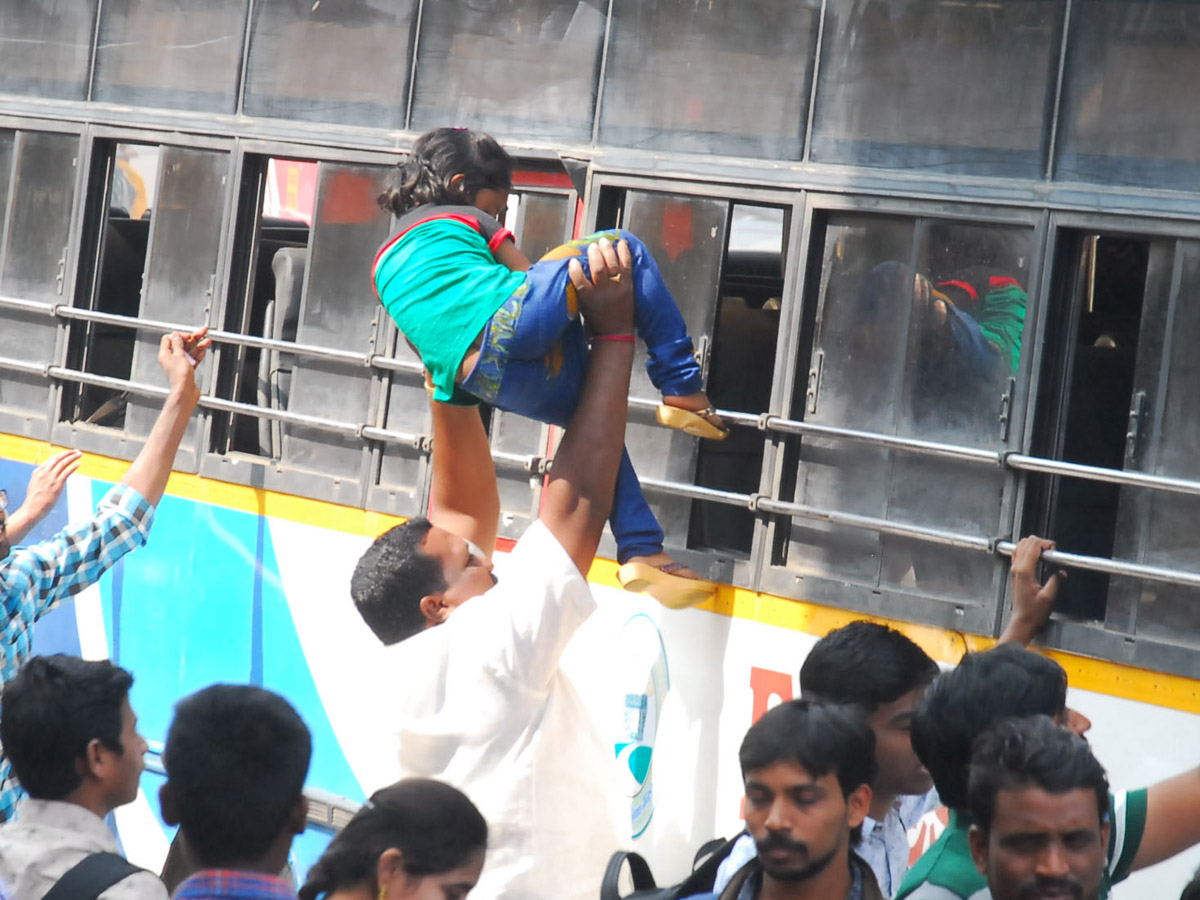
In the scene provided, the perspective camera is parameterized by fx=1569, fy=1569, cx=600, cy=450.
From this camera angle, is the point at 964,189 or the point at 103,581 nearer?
the point at 964,189

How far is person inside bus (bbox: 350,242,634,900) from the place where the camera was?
3102 millimetres

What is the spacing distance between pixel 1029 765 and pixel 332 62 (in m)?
3.59

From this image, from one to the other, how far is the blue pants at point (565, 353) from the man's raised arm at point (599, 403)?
0.04m

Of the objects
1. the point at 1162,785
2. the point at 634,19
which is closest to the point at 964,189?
the point at 634,19

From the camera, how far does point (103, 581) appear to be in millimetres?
5609

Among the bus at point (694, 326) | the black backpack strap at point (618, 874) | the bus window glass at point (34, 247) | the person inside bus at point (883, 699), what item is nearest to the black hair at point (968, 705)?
the person inside bus at point (883, 699)

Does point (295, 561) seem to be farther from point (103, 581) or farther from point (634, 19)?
point (634, 19)

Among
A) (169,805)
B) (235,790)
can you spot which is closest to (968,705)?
(235,790)

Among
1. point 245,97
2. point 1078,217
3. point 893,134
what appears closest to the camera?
point 1078,217

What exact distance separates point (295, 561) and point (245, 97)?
1563 mm

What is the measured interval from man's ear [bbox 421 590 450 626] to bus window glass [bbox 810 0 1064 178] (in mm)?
1530

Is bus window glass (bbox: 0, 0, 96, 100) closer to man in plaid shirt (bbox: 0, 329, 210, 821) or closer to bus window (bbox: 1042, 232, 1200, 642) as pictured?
man in plaid shirt (bbox: 0, 329, 210, 821)

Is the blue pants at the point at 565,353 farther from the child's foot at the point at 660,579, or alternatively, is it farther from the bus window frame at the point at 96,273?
the bus window frame at the point at 96,273

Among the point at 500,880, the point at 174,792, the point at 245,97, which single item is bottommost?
the point at 500,880
